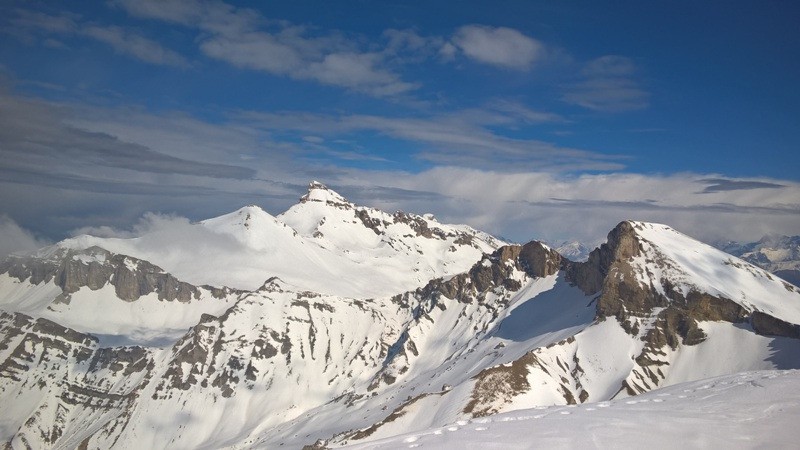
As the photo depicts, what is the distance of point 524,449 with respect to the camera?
77.3 ft

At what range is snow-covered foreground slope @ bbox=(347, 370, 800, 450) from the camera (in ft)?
79.7

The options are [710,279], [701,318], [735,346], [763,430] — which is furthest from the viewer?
[710,279]

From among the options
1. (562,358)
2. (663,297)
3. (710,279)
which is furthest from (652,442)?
(710,279)

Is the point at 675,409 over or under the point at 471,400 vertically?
over

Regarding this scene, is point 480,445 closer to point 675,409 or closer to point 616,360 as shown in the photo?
point 675,409

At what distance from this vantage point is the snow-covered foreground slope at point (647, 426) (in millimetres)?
24297

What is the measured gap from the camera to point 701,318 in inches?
6885

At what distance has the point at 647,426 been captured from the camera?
26719 millimetres

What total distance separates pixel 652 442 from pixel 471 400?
93.5 m

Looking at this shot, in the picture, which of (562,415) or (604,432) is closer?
(604,432)

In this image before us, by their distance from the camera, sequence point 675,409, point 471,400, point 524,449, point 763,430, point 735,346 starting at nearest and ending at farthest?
point 524,449
point 763,430
point 675,409
point 471,400
point 735,346

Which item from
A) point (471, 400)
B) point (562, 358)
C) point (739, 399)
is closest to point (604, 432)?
point (739, 399)

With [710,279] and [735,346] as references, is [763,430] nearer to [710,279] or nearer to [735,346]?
[735,346]

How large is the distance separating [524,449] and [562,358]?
15386cm
